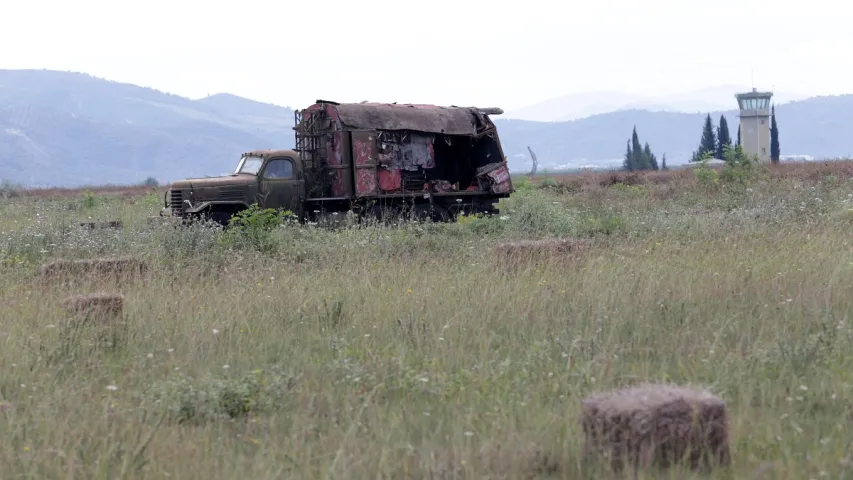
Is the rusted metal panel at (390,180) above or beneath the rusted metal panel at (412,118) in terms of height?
beneath

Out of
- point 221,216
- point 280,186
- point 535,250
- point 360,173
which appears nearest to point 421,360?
point 535,250

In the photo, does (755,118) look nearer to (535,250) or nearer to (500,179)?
(500,179)

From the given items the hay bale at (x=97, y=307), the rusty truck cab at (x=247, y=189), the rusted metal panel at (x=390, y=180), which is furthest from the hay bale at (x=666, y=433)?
the rusted metal panel at (x=390, y=180)

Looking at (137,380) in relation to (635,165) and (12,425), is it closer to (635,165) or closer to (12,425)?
(12,425)

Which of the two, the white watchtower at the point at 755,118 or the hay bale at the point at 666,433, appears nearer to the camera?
the hay bale at the point at 666,433

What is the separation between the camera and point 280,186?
19.7m

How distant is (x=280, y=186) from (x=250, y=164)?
90 centimetres

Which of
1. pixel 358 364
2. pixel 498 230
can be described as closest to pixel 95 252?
pixel 498 230

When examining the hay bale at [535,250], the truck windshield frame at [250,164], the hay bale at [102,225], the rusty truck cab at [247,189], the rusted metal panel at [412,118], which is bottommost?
the hay bale at [535,250]

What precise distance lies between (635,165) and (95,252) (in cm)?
10679

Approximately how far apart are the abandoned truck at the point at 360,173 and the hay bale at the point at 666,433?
14.5 meters

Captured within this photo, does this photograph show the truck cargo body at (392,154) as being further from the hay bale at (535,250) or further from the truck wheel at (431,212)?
the hay bale at (535,250)

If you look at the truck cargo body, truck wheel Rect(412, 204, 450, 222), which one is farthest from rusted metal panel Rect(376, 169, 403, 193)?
truck wheel Rect(412, 204, 450, 222)

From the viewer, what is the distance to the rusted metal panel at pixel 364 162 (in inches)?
798
